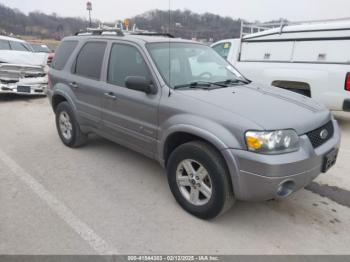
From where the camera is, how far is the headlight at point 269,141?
2.48 m

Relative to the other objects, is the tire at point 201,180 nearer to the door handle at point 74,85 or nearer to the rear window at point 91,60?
the rear window at point 91,60

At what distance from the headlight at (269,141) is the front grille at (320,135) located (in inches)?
13.3

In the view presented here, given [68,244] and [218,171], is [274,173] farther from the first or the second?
[68,244]

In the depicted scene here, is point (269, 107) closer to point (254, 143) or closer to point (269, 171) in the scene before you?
point (254, 143)

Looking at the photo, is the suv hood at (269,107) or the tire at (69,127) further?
the tire at (69,127)

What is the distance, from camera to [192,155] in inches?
113

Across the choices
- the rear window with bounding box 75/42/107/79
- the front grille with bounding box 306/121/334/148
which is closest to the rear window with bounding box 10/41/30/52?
the rear window with bounding box 75/42/107/79

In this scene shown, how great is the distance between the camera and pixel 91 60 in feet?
13.9

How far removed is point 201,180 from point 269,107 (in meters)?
0.98

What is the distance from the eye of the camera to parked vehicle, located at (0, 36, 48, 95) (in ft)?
26.7

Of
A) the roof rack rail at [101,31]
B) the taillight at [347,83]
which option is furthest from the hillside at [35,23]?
the taillight at [347,83]

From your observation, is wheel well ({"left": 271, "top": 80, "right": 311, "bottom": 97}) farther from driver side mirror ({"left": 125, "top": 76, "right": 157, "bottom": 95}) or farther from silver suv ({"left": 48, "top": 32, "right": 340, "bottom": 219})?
driver side mirror ({"left": 125, "top": 76, "right": 157, "bottom": 95})

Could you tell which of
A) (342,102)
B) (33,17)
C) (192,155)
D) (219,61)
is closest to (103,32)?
(219,61)

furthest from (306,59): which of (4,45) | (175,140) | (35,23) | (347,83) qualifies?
(35,23)
